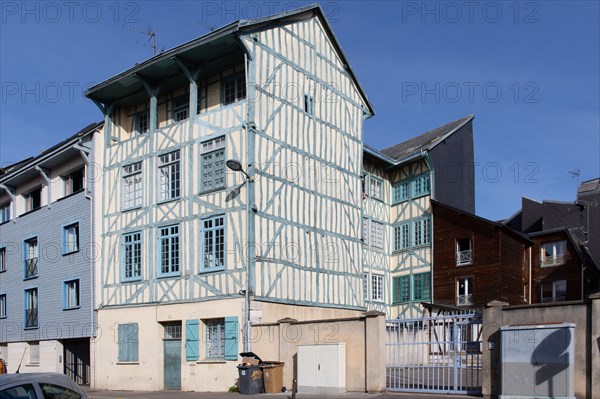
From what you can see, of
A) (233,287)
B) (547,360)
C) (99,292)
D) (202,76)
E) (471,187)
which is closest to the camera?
(547,360)

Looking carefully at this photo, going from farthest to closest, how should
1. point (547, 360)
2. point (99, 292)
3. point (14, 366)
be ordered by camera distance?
point (14, 366) → point (99, 292) → point (547, 360)

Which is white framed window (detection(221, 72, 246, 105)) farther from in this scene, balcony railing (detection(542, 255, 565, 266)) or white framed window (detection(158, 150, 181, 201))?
balcony railing (detection(542, 255, 565, 266))

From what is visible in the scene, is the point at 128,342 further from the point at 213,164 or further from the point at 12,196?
the point at 12,196

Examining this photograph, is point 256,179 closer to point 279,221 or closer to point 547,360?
point 279,221

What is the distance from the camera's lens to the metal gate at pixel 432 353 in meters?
15.0

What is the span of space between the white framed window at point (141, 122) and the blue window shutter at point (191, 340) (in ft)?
25.5

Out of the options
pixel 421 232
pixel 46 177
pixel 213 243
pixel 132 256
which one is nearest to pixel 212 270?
pixel 213 243

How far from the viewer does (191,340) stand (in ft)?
69.2

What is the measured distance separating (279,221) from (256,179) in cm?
167

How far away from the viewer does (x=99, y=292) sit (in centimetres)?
2459

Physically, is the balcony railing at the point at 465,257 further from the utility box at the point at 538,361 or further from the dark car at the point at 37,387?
the dark car at the point at 37,387

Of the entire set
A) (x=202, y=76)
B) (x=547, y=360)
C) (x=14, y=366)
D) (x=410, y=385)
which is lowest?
(x=14, y=366)

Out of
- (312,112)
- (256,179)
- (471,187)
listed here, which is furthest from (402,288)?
(256,179)

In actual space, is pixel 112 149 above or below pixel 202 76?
below
